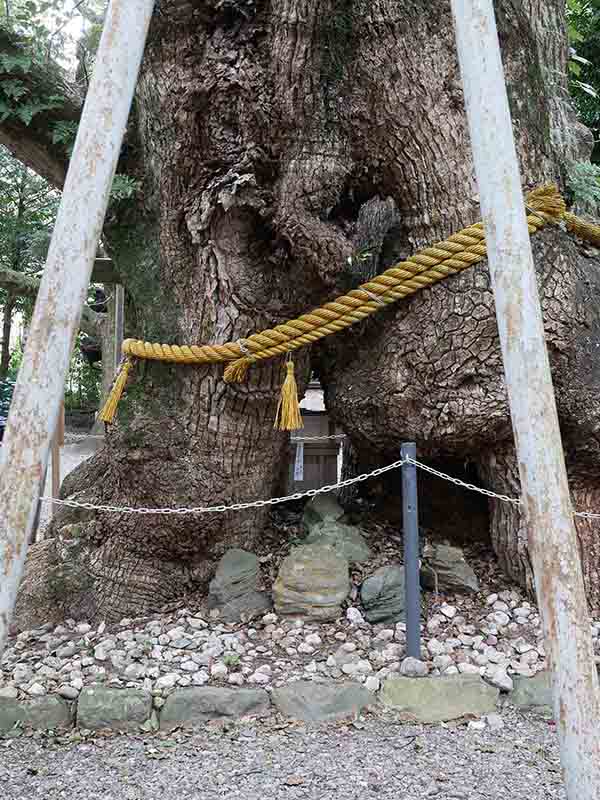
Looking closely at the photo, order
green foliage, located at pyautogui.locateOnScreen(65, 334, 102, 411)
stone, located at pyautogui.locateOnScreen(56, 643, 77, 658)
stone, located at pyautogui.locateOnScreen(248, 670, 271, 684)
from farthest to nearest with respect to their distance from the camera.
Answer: green foliage, located at pyautogui.locateOnScreen(65, 334, 102, 411) < stone, located at pyautogui.locateOnScreen(56, 643, 77, 658) < stone, located at pyautogui.locateOnScreen(248, 670, 271, 684)

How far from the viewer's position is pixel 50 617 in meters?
3.13

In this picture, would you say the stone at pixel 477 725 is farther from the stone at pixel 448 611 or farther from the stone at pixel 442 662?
the stone at pixel 448 611

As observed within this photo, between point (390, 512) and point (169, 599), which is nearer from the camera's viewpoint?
point (169, 599)

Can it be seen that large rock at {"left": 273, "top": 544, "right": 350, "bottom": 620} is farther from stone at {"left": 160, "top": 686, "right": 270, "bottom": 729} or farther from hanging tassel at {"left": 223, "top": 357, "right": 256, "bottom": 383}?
hanging tassel at {"left": 223, "top": 357, "right": 256, "bottom": 383}

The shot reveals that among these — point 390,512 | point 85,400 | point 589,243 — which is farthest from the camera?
point 85,400

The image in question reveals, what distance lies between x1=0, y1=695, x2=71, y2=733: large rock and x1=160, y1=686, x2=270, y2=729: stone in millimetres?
362

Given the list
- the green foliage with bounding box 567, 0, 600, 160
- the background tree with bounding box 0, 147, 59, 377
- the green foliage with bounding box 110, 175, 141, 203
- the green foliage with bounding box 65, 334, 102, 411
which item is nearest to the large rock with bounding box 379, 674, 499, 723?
the green foliage with bounding box 110, 175, 141, 203

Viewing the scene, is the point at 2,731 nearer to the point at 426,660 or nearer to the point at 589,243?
the point at 426,660

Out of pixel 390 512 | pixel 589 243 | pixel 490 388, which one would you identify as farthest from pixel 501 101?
pixel 390 512

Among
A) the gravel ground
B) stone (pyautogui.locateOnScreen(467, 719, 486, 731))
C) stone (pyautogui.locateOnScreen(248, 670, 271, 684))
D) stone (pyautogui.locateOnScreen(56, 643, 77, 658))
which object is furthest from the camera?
stone (pyautogui.locateOnScreen(56, 643, 77, 658))

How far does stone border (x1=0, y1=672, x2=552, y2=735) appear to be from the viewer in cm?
241

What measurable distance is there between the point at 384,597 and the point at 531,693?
697 mm

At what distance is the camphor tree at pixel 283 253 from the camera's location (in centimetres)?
272

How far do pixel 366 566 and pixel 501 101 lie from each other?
2.14m
